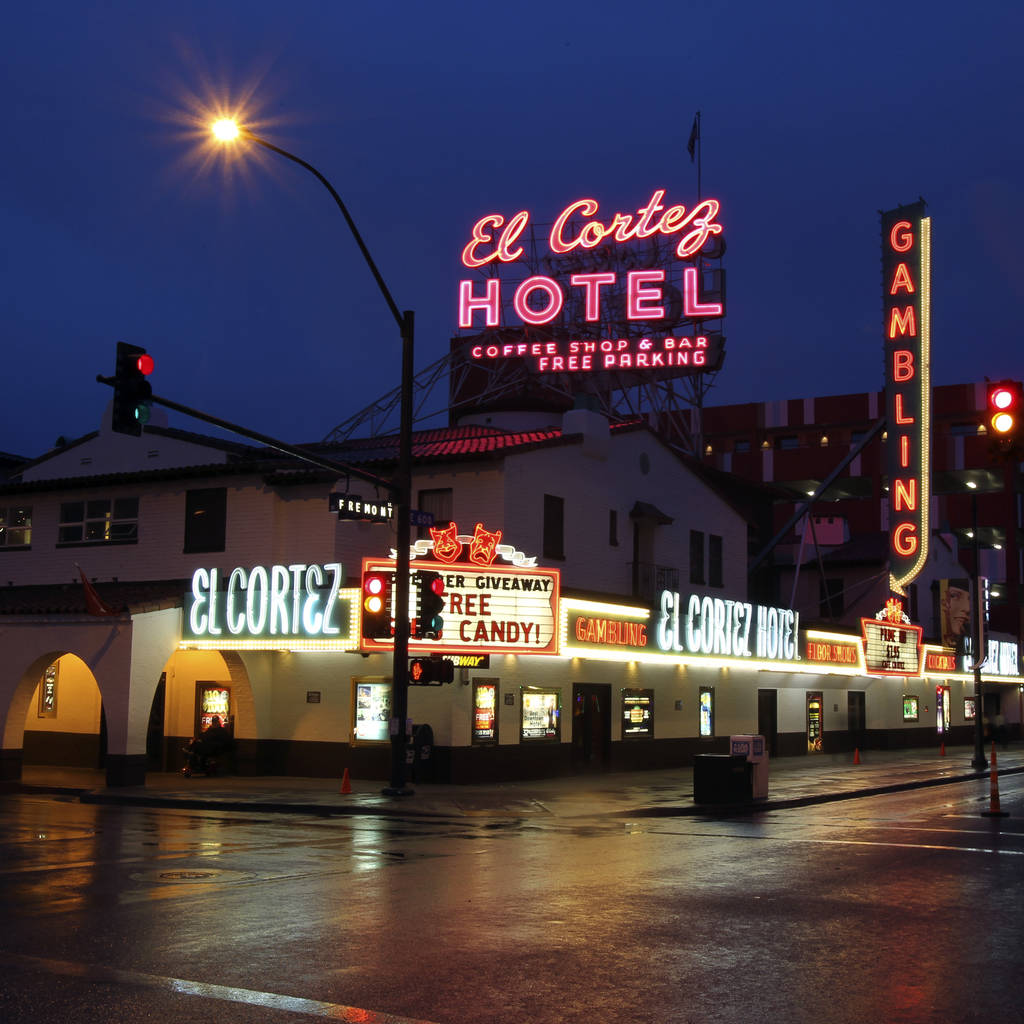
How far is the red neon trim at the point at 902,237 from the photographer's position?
151 ft

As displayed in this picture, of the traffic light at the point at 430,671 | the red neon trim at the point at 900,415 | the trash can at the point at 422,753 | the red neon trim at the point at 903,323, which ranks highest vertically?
the red neon trim at the point at 903,323

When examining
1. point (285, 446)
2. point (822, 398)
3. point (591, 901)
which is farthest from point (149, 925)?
point (822, 398)

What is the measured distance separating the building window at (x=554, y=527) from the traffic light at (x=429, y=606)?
7.93 m

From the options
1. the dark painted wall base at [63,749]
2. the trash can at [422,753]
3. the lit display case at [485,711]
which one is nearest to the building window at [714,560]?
the lit display case at [485,711]

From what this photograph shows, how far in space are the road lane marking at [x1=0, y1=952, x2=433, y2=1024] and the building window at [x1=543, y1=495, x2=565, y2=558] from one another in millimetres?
22892

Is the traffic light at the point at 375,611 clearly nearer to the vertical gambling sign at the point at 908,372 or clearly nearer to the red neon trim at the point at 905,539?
the vertical gambling sign at the point at 908,372

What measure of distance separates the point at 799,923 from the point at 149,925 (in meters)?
5.87

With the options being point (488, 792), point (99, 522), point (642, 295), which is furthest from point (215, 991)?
point (642, 295)

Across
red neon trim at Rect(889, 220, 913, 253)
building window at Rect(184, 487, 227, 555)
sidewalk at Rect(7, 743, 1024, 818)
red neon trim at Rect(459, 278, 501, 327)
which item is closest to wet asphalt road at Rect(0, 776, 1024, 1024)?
sidewalk at Rect(7, 743, 1024, 818)

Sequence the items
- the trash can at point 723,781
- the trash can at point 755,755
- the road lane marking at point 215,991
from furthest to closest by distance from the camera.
Answer: 1. the trash can at point 755,755
2. the trash can at point 723,781
3. the road lane marking at point 215,991

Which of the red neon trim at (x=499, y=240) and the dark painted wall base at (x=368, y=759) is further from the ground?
the red neon trim at (x=499, y=240)

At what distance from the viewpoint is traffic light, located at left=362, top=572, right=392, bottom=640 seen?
24.7m

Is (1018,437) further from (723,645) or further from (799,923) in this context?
(723,645)

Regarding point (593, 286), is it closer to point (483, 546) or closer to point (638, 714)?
point (638, 714)
